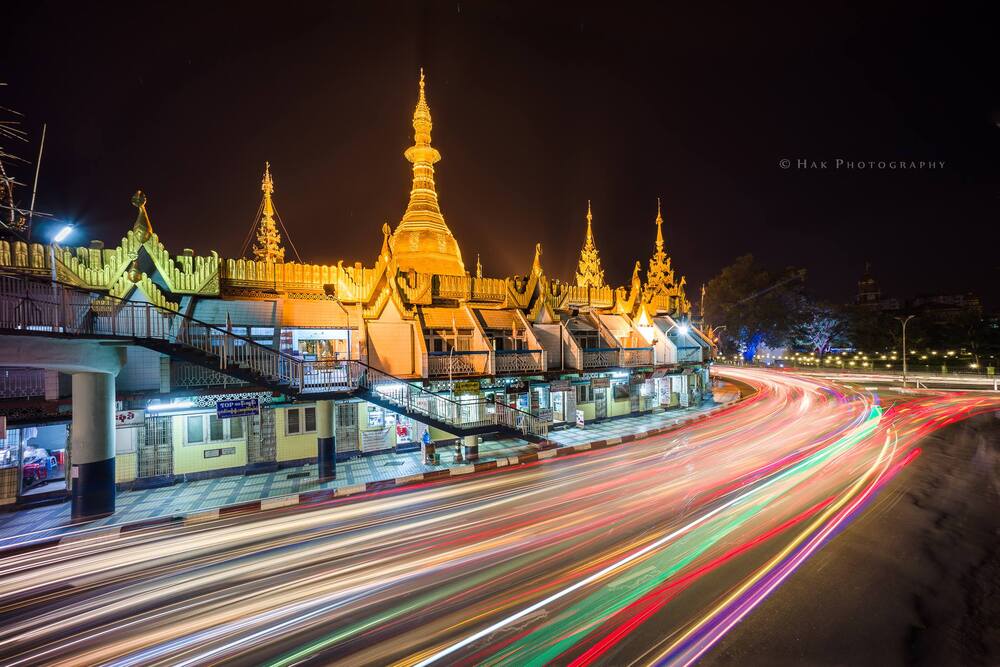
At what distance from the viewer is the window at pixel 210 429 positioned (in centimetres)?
1427

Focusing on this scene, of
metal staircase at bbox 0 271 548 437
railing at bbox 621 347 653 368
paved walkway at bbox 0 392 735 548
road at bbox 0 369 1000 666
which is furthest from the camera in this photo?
railing at bbox 621 347 653 368

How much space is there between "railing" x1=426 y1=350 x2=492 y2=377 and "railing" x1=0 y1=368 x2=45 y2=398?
1199cm

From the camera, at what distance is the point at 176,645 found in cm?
568

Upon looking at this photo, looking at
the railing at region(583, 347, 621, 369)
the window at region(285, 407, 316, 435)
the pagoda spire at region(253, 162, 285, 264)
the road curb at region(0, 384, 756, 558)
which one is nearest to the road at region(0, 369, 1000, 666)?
the road curb at region(0, 384, 756, 558)

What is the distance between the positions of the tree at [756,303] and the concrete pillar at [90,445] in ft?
214

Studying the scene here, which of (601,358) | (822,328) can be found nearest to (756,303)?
(822,328)

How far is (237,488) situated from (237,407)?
9.14 ft

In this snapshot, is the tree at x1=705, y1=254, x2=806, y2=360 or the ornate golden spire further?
the tree at x1=705, y1=254, x2=806, y2=360

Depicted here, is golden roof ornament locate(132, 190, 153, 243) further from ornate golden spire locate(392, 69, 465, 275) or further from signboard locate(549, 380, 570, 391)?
signboard locate(549, 380, 570, 391)

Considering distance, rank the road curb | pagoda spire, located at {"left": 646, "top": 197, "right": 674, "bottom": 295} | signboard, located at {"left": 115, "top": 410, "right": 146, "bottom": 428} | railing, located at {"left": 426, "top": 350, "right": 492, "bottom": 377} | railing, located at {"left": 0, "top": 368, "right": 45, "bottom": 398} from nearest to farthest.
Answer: the road curb < railing, located at {"left": 0, "top": 368, "right": 45, "bottom": 398} < signboard, located at {"left": 115, "top": 410, "right": 146, "bottom": 428} < railing, located at {"left": 426, "top": 350, "right": 492, "bottom": 377} < pagoda spire, located at {"left": 646, "top": 197, "right": 674, "bottom": 295}

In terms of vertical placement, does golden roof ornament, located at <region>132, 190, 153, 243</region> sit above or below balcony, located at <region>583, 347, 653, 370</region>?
above

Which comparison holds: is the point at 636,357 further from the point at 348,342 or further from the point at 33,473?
the point at 33,473

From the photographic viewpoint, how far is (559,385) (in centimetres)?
1925

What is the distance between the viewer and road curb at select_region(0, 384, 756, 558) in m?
9.45
